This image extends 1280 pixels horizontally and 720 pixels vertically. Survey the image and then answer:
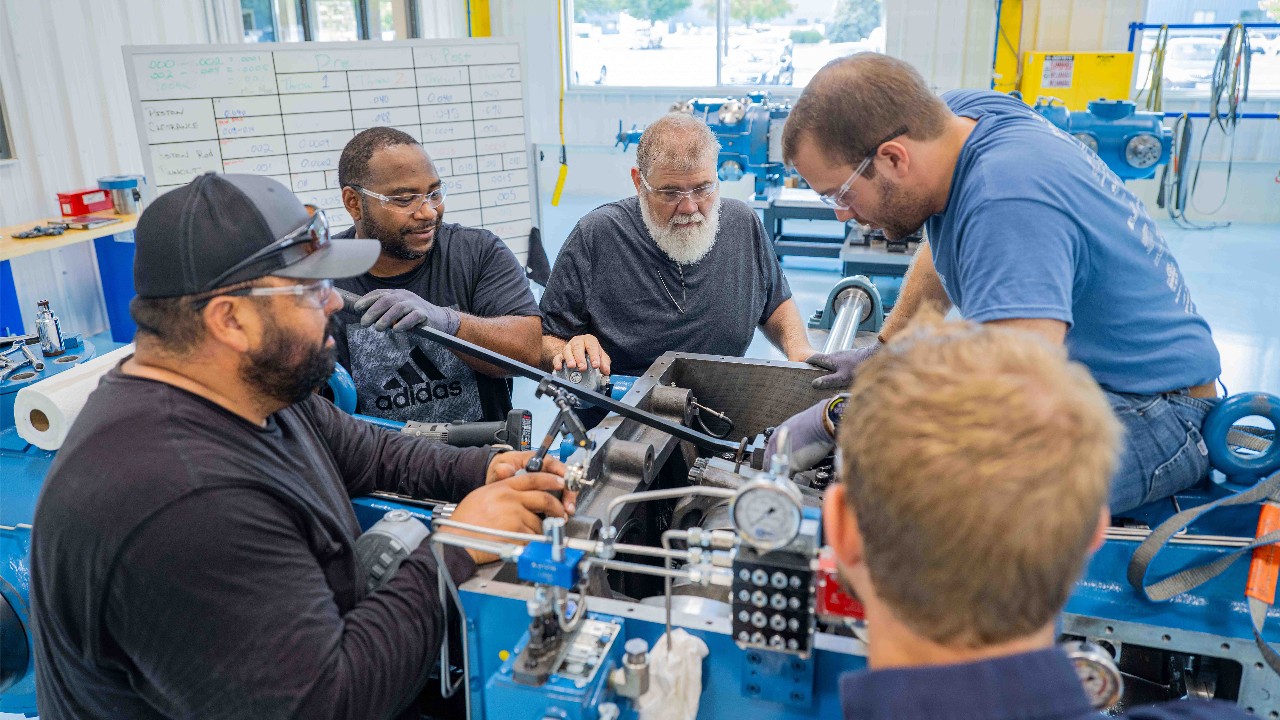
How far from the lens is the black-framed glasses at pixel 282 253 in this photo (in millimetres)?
1159

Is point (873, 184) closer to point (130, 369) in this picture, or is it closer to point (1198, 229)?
point (130, 369)

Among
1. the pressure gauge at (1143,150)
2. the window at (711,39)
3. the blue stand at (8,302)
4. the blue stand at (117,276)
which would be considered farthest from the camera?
the window at (711,39)

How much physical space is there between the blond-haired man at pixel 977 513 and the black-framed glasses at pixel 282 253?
84 cm

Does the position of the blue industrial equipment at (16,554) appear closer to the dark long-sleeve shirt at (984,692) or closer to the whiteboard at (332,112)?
the whiteboard at (332,112)

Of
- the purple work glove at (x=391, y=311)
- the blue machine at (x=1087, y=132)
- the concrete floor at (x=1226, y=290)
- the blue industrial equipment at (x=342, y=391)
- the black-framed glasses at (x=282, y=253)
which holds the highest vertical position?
the black-framed glasses at (x=282, y=253)

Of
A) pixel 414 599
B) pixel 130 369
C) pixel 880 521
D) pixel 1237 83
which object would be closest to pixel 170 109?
pixel 130 369

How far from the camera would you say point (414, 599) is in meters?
1.20

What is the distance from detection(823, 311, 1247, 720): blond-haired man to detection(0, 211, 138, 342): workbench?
385cm

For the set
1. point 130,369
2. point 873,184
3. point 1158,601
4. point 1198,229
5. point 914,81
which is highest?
point 914,81

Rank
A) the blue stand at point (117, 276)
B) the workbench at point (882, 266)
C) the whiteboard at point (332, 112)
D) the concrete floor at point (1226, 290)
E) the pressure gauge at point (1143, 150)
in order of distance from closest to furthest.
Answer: the whiteboard at point (332, 112) < the workbench at point (882, 266) < the concrete floor at point (1226, 290) < the blue stand at point (117, 276) < the pressure gauge at point (1143, 150)

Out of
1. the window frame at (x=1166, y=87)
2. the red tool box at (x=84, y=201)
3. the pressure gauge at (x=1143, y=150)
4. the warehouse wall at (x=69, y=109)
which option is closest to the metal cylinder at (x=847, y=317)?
the pressure gauge at (x=1143, y=150)

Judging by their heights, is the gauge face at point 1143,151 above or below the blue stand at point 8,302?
above

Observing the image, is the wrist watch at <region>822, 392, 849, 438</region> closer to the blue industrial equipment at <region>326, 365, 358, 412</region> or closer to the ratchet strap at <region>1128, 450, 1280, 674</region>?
the ratchet strap at <region>1128, 450, 1280, 674</region>

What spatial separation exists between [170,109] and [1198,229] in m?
7.35
